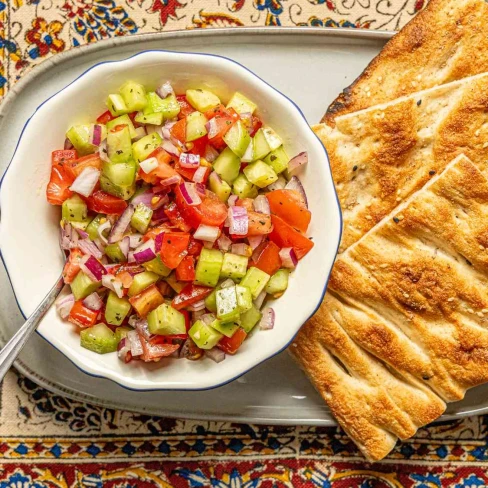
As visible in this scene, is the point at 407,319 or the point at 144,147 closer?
the point at 144,147

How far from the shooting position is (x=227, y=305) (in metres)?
2.10

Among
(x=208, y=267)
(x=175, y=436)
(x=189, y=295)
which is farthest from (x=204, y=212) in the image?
(x=175, y=436)

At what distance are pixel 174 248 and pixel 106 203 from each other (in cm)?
31

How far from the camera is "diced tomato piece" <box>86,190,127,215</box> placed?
2.16 meters

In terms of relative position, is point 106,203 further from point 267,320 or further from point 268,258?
point 267,320

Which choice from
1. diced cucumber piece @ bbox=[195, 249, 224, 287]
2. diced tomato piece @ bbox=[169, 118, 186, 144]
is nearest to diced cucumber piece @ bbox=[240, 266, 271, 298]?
diced cucumber piece @ bbox=[195, 249, 224, 287]

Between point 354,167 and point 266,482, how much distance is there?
1.57m

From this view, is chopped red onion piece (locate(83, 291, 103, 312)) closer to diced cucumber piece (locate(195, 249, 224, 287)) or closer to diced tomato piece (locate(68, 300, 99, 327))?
diced tomato piece (locate(68, 300, 99, 327))

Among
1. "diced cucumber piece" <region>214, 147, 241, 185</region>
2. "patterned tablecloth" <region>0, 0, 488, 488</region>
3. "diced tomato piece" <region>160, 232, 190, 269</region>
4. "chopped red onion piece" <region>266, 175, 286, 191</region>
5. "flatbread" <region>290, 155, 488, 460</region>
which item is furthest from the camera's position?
"patterned tablecloth" <region>0, 0, 488, 488</region>

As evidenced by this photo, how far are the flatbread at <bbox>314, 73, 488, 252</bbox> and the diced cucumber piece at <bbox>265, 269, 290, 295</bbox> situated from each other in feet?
1.25

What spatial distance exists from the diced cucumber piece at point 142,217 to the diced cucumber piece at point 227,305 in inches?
13.8

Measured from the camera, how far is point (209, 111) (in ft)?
7.29

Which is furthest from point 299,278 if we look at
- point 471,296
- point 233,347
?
point 471,296

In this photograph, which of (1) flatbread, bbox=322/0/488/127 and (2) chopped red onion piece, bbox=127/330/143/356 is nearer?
(2) chopped red onion piece, bbox=127/330/143/356
